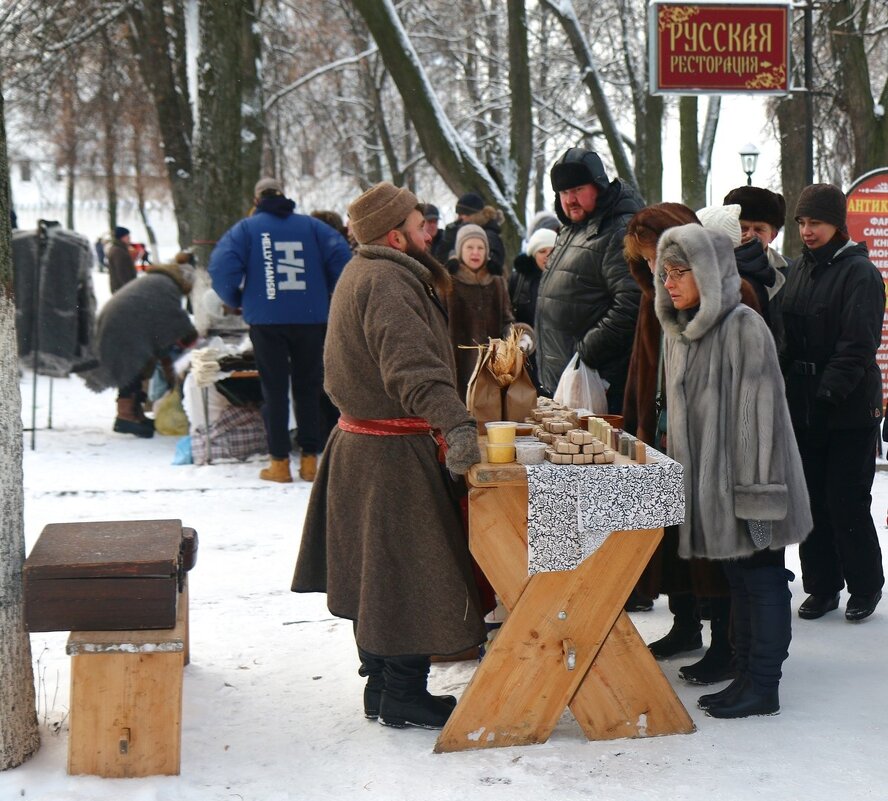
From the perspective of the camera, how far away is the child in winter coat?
7301 mm

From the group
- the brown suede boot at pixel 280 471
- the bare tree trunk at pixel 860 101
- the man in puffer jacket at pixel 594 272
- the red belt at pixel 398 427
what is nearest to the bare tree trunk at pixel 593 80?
the bare tree trunk at pixel 860 101

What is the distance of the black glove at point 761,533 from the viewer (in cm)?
379

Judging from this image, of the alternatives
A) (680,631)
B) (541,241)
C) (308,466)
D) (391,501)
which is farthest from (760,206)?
(308,466)

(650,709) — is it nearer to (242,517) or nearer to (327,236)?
(242,517)

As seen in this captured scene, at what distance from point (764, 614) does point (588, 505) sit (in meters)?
0.78

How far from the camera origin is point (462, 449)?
3.59 metres

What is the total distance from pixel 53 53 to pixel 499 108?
1141cm

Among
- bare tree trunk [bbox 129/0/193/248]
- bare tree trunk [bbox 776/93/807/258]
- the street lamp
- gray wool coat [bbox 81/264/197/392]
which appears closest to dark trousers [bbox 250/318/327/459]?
gray wool coat [bbox 81/264/197/392]

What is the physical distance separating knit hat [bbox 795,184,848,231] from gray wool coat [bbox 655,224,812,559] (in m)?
1.28

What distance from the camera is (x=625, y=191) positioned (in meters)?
5.17

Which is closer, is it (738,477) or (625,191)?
(738,477)

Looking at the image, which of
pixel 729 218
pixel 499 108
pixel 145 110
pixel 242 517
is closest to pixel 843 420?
pixel 729 218

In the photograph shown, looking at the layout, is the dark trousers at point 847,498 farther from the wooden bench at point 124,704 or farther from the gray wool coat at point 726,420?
the wooden bench at point 124,704

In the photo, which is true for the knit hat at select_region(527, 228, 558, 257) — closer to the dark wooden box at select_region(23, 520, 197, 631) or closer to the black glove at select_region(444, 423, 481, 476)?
the black glove at select_region(444, 423, 481, 476)
